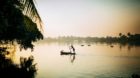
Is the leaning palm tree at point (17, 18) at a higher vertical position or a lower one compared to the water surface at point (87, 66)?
higher

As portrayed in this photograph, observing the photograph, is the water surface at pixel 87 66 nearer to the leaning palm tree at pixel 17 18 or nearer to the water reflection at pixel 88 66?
the water reflection at pixel 88 66

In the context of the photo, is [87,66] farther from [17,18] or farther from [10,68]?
[17,18]

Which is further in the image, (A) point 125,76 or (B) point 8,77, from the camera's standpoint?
(A) point 125,76

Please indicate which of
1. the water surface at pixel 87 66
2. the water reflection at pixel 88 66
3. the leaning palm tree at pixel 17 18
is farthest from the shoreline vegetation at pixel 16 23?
the water surface at pixel 87 66

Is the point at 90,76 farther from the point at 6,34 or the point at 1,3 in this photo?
the point at 1,3

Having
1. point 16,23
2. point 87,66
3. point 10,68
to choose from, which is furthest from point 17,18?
point 87,66

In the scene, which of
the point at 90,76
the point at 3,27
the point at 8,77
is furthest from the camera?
the point at 90,76

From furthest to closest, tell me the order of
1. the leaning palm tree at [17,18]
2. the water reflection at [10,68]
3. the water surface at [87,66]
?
the water surface at [87,66]
the water reflection at [10,68]
the leaning palm tree at [17,18]

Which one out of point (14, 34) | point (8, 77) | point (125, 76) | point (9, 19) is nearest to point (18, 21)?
point (9, 19)

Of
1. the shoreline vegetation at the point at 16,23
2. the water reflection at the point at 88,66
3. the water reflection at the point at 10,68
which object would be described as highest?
the shoreline vegetation at the point at 16,23

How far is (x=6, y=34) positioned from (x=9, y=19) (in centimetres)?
49

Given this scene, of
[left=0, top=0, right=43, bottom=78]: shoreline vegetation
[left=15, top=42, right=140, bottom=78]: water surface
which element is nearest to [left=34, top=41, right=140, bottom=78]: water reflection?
[left=15, top=42, right=140, bottom=78]: water surface

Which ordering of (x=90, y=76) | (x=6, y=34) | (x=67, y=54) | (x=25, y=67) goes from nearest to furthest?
(x=6, y=34)
(x=25, y=67)
(x=90, y=76)
(x=67, y=54)

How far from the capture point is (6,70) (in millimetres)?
6020
